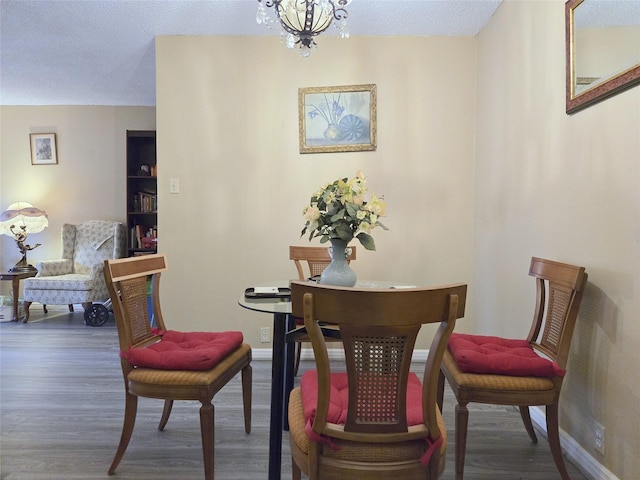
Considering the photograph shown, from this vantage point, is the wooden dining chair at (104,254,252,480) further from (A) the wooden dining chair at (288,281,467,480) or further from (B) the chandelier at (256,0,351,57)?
(B) the chandelier at (256,0,351,57)

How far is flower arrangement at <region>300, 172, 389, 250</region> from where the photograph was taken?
1.69 meters

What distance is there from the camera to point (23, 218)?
4766 millimetres

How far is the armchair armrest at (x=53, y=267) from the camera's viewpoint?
4.50 meters

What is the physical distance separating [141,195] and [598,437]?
4.86 meters

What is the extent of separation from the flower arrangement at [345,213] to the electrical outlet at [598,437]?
1.15 metres

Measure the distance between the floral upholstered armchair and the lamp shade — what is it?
28 centimetres

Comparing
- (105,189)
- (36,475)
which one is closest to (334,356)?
(36,475)

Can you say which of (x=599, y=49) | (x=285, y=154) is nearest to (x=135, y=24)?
(x=285, y=154)

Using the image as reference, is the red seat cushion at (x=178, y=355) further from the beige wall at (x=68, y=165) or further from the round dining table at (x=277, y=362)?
the beige wall at (x=68, y=165)

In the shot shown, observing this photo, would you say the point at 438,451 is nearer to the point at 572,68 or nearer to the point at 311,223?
the point at 311,223

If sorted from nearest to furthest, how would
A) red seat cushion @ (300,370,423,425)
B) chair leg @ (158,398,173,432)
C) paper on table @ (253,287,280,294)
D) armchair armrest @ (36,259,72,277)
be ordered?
red seat cushion @ (300,370,423,425) → paper on table @ (253,287,280,294) → chair leg @ (158,398,173,432) → armchair armrest @ (36,259,72,277)

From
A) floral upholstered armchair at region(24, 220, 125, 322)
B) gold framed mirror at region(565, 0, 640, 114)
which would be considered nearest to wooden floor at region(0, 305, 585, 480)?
floral upholstered armchair at region(24, 220, 125, 322)

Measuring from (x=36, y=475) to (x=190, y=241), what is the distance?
5.58ft

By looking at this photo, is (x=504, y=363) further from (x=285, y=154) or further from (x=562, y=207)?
→ (x=285, y=154)
